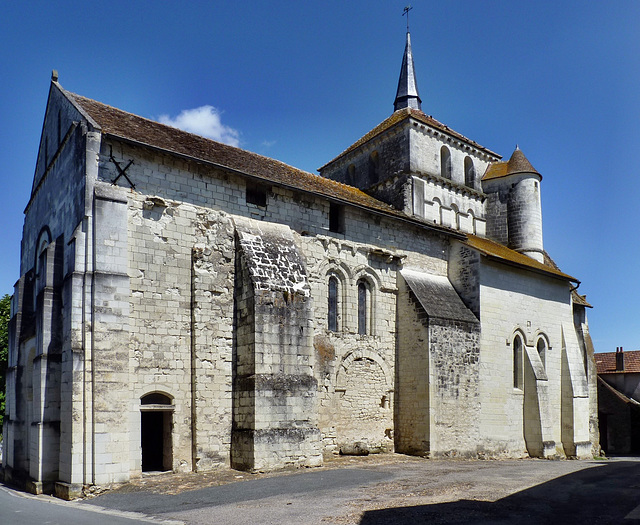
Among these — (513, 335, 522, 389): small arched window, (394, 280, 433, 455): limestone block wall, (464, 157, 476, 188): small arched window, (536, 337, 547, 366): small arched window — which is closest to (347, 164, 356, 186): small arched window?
(464, 157, 476, 188): small arched window

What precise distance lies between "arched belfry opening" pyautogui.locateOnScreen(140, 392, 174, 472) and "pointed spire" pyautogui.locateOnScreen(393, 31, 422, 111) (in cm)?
1813

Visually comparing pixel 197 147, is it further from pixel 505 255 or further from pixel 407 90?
pixel 407 90

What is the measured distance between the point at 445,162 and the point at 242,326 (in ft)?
45.5

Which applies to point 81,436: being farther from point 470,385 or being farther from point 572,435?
point 572,435

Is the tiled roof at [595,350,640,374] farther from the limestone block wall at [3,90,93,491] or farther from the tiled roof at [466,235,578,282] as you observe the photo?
the limestone block wall at [3,90,93,491]

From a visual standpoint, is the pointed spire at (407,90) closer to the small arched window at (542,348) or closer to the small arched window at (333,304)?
the small arched window at (542,348)

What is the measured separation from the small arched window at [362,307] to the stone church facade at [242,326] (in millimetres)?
58

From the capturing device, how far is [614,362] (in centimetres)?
3350

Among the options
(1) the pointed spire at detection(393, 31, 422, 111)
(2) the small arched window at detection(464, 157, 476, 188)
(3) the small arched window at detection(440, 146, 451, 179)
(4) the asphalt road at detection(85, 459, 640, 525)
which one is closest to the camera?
(4) the asphalt road at detection(85, 459, 640, 525)

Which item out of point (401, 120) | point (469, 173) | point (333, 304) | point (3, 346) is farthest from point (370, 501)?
point (3, 346)

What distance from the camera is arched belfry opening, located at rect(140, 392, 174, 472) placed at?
1270 centimetres

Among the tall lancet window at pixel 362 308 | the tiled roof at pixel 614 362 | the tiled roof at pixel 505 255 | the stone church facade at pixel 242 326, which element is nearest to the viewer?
the stone church facade at pixel 242 326

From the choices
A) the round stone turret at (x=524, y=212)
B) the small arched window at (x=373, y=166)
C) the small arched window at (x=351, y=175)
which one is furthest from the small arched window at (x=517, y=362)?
the small arched window at (x=351, y=175)

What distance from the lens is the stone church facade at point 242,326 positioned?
12172 mm
